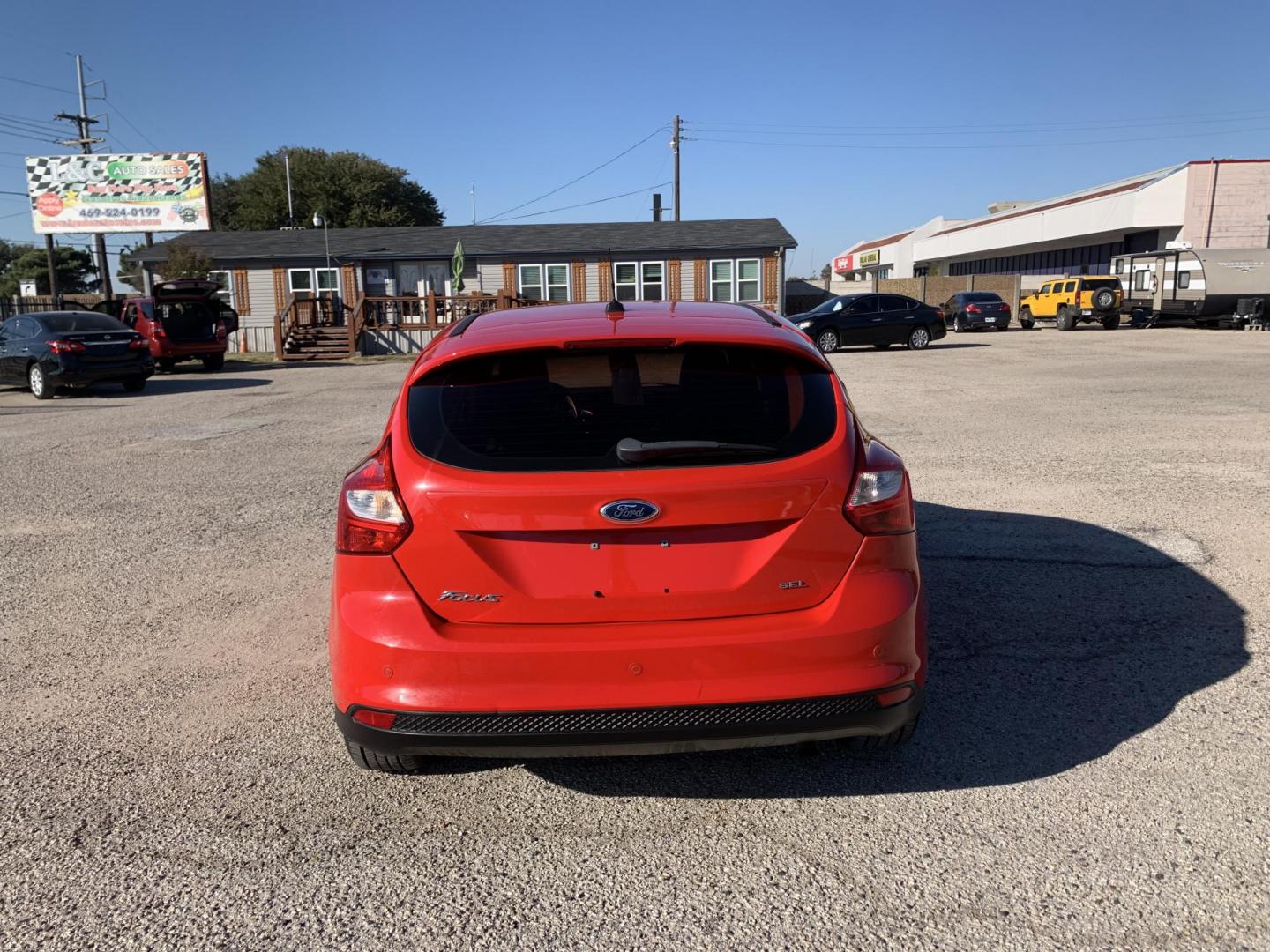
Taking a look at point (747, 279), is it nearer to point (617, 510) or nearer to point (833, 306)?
point (833, 306)

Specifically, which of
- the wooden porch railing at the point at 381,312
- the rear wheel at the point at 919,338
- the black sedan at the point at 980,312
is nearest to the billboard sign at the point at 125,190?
the wooden porch railing at the point at 381,312

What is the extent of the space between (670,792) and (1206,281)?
115ft

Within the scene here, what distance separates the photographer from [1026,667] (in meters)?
4.12

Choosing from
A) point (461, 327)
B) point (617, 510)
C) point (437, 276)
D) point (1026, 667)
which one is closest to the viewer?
point (617, 510)

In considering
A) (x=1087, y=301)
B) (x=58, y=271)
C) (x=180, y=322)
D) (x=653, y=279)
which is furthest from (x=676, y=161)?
(x=58, y=271)

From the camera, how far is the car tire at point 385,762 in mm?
3102

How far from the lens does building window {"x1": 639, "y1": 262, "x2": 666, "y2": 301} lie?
3650cm

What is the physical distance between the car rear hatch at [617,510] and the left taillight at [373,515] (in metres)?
0.04

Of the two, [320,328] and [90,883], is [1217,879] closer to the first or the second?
[90,883]

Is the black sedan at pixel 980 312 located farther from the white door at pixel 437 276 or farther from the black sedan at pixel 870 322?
the white door at pixel 437 276

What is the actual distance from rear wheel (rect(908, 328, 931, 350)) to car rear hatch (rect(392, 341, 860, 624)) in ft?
81.7

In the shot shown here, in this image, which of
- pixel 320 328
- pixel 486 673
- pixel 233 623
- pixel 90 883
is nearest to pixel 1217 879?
pixel 486 673

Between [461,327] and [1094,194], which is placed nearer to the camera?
[461,327]

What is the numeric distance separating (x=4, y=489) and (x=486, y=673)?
25.2ft
